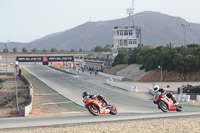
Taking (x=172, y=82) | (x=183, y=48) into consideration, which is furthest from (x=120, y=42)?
(x=172, y=82)

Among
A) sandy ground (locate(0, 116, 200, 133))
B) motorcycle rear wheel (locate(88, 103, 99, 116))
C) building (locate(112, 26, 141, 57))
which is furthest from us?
building (locate(112, 26, 141, 57))

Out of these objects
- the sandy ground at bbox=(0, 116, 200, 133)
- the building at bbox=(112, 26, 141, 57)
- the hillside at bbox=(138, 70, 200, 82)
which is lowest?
the hillside at bbox=(138, 70, 200, 82)

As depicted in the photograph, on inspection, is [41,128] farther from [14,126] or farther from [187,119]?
[187,119]

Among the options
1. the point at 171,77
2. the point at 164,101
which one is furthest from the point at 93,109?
the point at 171,77

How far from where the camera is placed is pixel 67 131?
14.0 meters

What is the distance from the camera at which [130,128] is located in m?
14.4

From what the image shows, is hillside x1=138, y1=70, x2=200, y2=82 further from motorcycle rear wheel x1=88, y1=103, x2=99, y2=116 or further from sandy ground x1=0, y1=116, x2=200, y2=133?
sandy ground x1=0, y1=116, x2=200, y2=133

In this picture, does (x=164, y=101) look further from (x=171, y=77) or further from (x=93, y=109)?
(x=171, y=77)

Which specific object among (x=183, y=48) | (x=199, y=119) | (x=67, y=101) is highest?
(x=183, y=48)

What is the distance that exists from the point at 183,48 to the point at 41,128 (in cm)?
5695

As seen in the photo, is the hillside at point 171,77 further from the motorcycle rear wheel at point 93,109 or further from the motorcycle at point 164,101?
the motorcycle rear wheel at point 93,109

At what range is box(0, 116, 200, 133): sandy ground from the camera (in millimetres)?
14017

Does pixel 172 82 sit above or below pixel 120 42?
below

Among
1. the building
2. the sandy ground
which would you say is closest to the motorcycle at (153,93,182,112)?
the sandy ground
